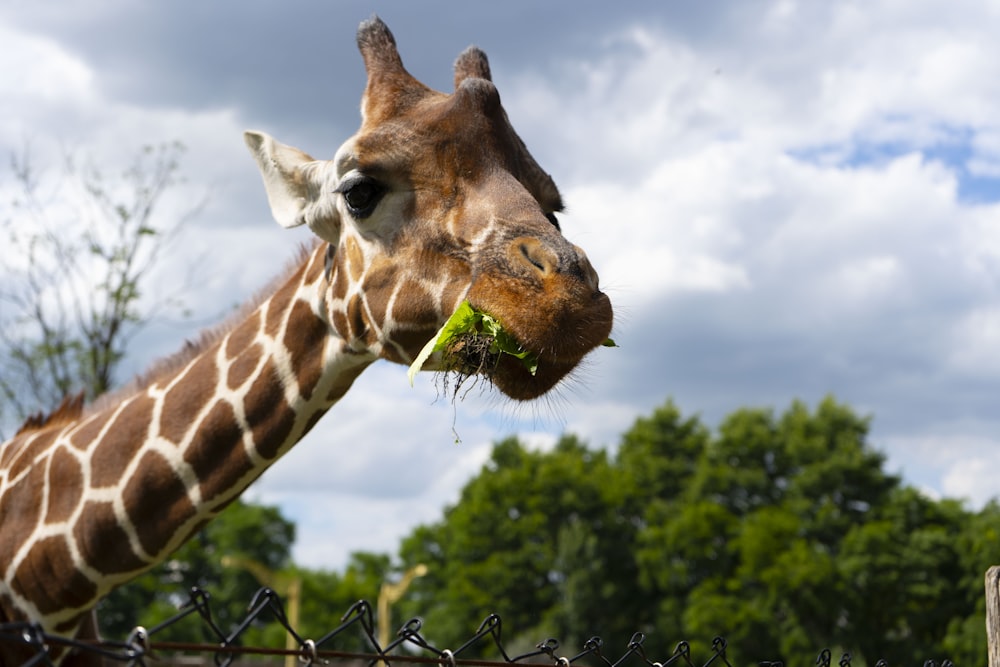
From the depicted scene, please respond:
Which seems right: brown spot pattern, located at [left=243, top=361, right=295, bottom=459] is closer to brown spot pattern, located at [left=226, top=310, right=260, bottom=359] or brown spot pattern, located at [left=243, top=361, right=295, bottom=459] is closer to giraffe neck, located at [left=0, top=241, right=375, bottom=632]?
giraffe neck, located at [left=0, top=241, right=375, bottom=632]

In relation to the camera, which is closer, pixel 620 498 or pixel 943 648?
pixel 943 648

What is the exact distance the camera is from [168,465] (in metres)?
4.50

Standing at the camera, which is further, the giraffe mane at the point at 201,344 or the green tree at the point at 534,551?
the green tree at the point at 534,551

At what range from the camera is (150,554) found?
446 centimetres

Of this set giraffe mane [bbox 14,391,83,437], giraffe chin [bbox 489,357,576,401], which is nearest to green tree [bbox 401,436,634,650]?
giraffe mane [bbox 14,391,83,437]

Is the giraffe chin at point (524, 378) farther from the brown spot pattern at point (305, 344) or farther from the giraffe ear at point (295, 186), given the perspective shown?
the giraffe ear at point (295, 186)

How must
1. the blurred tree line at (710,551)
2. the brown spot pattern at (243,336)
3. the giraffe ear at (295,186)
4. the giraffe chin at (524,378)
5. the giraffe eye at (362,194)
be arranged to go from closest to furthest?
1. the giraffe chin at (524,378)
2. the giraffe eye at (362,194)
3. the giraffe ear at (295,186)
4. the brown spot pattern at (243,336)
5. the blurred tree line at (710,551)

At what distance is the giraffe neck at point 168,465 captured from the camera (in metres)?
4.46

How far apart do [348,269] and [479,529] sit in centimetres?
4815

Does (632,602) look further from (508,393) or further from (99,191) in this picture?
(508,393)

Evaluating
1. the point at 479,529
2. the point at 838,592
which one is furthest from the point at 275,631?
the point at 838,592

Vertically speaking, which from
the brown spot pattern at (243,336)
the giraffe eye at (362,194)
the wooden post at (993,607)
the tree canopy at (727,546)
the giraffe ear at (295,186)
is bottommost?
the wooden post at (993,607)

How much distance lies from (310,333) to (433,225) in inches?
35.5

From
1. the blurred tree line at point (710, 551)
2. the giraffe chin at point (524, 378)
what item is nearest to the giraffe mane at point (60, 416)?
the giraffe chin at point (524, 378)
